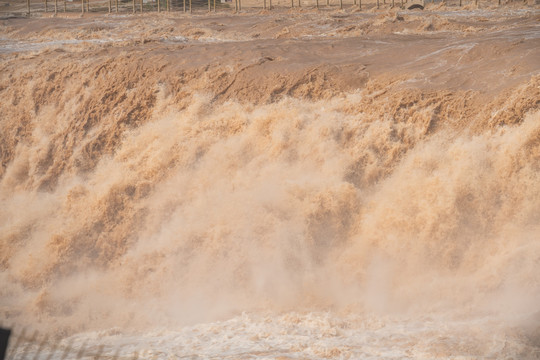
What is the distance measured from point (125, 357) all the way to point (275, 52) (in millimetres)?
5152

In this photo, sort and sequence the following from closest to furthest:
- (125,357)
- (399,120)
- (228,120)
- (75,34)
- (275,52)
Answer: (125,357) → (399,120) → (228,120) → (275,52) → (75,34)

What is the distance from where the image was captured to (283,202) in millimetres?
7148

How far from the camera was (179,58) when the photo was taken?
9.23 m

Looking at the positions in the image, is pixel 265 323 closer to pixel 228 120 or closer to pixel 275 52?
pixel 228 120

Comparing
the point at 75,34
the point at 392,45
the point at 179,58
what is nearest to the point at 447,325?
the point at 392,45

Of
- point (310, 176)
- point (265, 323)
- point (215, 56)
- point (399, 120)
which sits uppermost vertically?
point (215, 56)

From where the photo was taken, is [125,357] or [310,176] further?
[310,176]

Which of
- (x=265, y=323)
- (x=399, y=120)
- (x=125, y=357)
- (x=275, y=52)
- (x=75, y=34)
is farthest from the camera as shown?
(x=75, y=34)

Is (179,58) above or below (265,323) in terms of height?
above

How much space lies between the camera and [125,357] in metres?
5.23

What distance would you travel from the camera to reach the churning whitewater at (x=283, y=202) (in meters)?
5.86

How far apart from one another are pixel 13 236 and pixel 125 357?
12.4 feet

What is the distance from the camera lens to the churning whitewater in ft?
19.2

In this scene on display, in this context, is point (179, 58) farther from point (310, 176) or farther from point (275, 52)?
point (310, 176)
